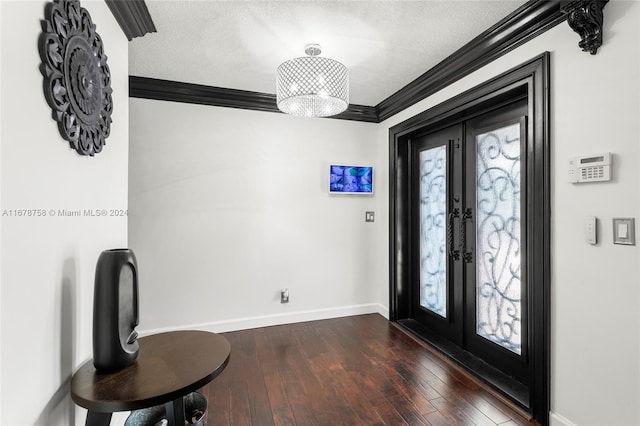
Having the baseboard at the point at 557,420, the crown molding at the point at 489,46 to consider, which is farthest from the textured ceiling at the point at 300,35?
the baseboard at the point at 557,420

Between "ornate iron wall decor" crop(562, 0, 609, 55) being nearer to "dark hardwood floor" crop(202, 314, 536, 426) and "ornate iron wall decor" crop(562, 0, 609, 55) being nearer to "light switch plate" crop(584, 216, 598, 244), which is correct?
"light switch plate" crop(584, 216, 598, 244)

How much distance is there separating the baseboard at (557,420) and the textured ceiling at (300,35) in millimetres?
2311

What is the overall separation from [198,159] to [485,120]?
8.44ft

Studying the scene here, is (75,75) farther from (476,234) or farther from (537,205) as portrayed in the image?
(476,234)

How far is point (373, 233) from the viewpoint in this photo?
12.1 feet

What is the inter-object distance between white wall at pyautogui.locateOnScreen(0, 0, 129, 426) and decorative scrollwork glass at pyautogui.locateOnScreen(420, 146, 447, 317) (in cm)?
270

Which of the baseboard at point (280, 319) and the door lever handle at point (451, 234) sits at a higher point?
the door lever handle at point (451, 234)

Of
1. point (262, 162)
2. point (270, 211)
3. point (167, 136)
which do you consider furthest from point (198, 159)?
point (270, 211)

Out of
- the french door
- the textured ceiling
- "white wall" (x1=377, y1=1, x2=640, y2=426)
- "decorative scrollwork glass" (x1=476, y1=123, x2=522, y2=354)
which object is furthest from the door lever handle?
the textured ceiling

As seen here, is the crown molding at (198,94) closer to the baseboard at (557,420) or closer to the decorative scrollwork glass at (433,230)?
the decorative scrollwork glass at (433,230)

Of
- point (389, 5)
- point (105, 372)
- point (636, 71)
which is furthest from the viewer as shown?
point (389, 5)

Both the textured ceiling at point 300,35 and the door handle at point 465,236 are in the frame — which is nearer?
the textured ceiling at point 300,35

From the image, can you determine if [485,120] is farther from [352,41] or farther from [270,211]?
[270,211]

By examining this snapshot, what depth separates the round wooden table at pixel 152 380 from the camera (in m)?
1.04
